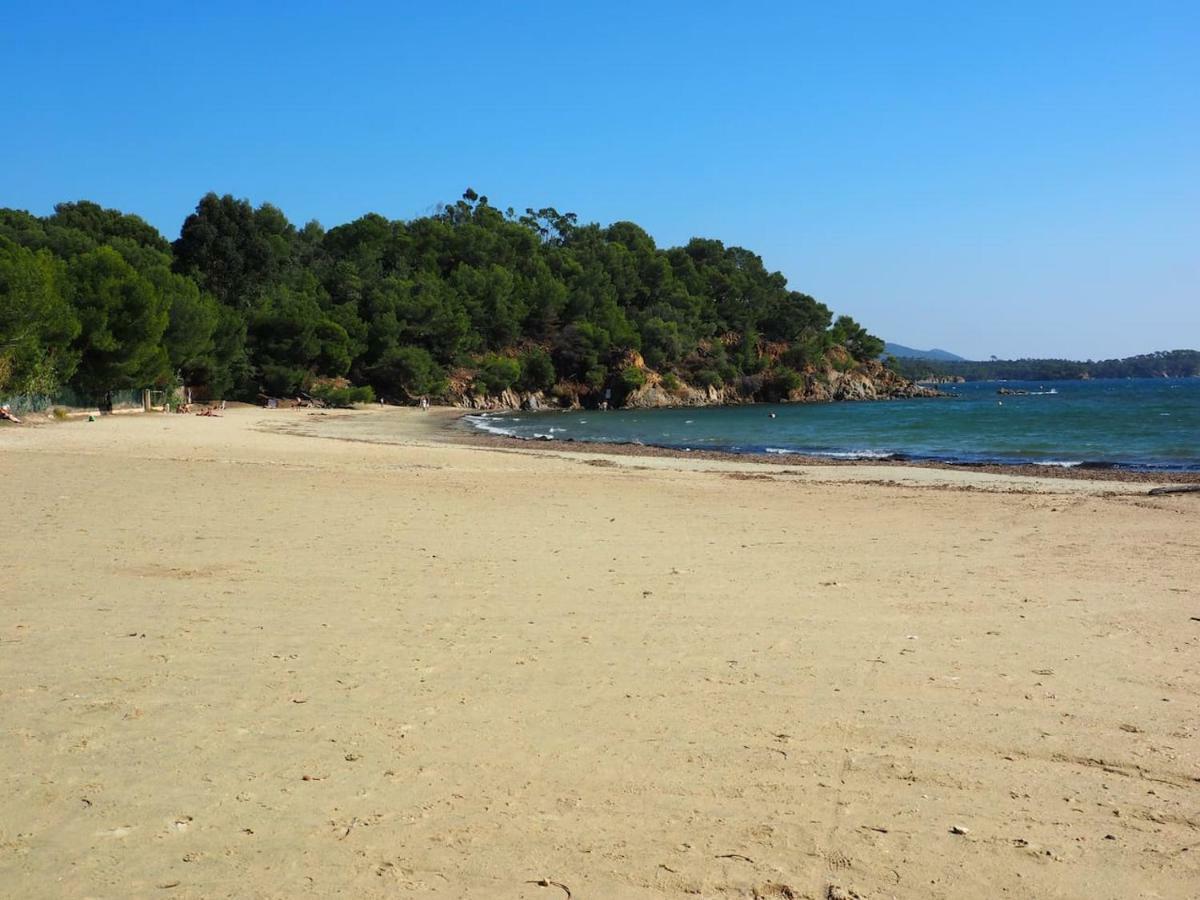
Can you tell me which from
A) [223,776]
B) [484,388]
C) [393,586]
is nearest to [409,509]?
[393,586]

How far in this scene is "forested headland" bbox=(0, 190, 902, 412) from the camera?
4378 centimetres

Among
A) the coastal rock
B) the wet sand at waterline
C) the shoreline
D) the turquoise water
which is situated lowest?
the wet sand at waterline

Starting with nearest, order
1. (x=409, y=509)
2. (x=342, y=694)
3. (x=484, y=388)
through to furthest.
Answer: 1. (x=342, y=694)
2. (x=409, y=509)
3. (x=484, y=388)

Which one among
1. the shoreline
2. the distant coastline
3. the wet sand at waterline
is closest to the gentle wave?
the distant coastline

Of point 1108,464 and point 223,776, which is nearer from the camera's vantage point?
point 223,776

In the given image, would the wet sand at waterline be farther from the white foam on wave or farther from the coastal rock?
the coastal rock

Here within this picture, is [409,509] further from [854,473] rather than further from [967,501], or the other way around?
[854,473]

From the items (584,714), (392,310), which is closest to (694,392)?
(392,310)

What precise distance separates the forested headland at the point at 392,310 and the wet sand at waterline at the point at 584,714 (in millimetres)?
32810

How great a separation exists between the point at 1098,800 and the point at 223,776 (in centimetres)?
399

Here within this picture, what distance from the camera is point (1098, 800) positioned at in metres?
4.52

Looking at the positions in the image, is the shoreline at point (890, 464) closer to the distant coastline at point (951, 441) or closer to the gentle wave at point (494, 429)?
the distant coastline at point (951, 441)

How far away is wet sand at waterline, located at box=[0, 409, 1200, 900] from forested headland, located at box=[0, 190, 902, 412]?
1292 inches

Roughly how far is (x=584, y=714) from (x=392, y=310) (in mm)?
79385
